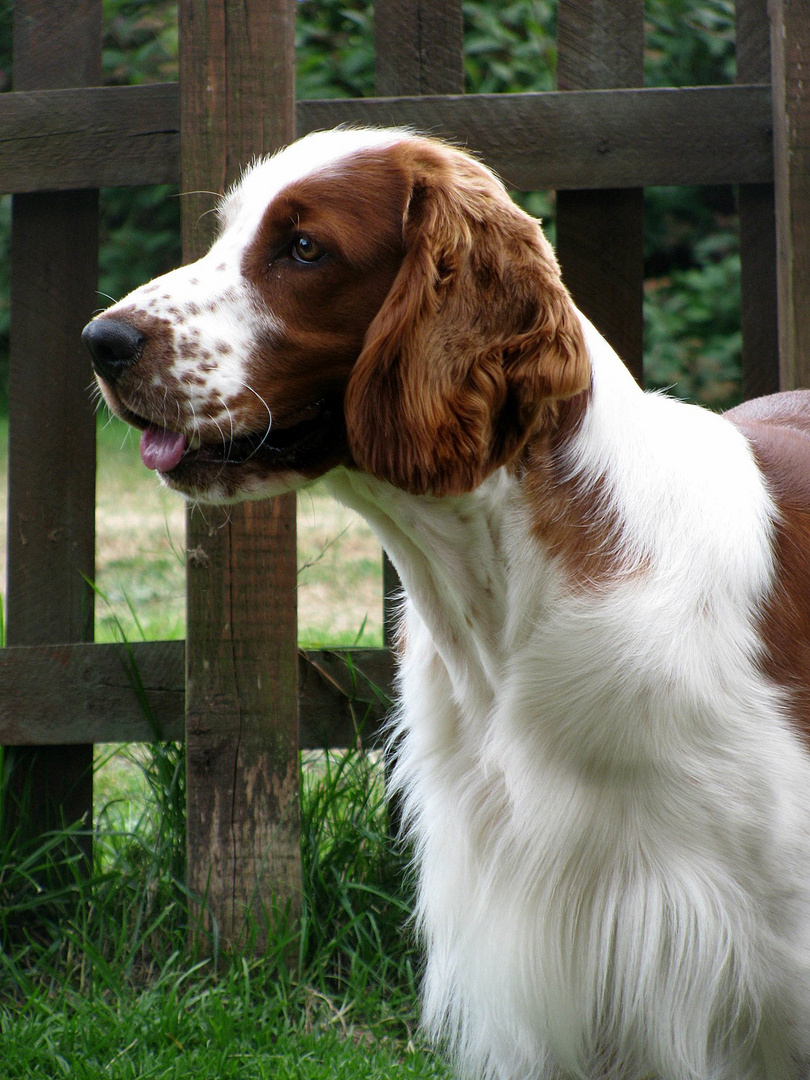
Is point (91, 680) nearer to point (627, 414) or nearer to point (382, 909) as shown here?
point (382, 909)

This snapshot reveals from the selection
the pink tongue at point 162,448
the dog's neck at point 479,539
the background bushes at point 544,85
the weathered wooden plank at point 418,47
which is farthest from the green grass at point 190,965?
the background bushes at point 544,85

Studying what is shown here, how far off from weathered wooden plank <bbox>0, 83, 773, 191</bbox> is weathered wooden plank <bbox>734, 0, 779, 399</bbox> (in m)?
0.16

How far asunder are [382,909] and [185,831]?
0.49 meters

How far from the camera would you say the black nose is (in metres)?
1.87

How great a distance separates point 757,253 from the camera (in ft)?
9.84

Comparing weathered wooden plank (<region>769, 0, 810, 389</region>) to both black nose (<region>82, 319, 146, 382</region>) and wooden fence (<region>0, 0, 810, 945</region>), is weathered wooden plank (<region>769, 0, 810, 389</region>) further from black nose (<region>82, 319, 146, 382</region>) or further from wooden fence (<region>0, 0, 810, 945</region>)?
black nose (<region>82, 319, 146, 382</region>)

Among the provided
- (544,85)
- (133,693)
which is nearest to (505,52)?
(544,85)

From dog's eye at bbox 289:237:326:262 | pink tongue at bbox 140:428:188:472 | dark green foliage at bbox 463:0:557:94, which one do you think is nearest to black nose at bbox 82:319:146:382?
pink tongue at bbox 140:428:188:472

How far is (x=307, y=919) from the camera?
265cm

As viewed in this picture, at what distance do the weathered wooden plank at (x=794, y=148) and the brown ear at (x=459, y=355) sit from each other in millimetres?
1006

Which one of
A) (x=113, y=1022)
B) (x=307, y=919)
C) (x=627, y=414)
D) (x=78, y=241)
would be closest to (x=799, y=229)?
(x=627, y=414)

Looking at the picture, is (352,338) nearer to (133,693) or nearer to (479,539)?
(479,539)

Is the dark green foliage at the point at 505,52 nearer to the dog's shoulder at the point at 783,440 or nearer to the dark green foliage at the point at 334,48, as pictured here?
the dark green foliage at the point at 334,48

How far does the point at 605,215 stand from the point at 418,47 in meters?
0.59
